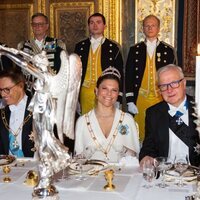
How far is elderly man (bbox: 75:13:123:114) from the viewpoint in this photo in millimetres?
4758

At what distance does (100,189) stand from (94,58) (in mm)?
2903

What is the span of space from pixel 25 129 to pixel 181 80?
110 centimetres

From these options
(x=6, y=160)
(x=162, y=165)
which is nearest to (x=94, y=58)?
(x=6, y=160)

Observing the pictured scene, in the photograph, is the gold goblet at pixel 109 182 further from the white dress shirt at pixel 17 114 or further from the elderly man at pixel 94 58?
the elderly man at pixel 94 58

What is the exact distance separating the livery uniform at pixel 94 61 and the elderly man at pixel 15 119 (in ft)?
5.62

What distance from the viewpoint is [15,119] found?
121 inches

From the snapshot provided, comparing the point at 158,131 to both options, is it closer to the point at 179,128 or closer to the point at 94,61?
the point at 179,128

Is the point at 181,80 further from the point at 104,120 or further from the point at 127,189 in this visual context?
the point at 127,189

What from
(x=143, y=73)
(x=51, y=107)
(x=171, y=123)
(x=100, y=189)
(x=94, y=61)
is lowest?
(x=100, y=189)

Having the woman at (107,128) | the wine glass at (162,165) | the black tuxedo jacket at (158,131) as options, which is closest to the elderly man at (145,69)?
the woman at (107,128)

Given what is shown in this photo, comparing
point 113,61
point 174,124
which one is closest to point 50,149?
point 174,124

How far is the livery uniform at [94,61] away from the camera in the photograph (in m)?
4.76

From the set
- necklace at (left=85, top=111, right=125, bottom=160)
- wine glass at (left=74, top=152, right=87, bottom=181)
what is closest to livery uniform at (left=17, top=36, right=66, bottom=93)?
necklace at (left=85, top=111, right=125, bottom=160)

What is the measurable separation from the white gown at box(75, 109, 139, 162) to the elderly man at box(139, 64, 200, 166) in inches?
5.9
